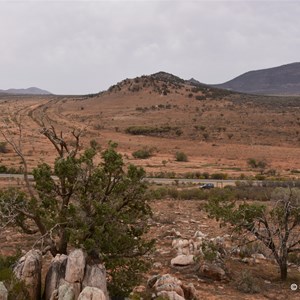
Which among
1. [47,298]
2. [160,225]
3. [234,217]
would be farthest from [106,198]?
[160,225]

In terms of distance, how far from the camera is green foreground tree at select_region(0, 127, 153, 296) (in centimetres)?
1075

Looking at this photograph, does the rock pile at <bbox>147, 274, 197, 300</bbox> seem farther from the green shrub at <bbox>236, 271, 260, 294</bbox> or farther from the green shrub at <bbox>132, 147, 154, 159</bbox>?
the green shrub at <bbox>132, 147, 154, 159</bbox>

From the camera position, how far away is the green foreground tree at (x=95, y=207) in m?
10.8

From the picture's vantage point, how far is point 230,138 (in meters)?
60.9

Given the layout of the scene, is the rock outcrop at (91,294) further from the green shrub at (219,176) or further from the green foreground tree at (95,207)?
the green shrub at (219,176)

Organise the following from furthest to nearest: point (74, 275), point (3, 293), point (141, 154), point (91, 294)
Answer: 1. point (141, 154)
2. point (74, 275)
3. point (3, 293)
4. point (91, 294)

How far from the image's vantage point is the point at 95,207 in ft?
34.4

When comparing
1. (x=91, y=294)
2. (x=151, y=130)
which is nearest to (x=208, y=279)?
(x=91, y=294)

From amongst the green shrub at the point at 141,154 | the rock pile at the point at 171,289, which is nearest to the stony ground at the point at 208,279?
the rock pile at the point at 171,289

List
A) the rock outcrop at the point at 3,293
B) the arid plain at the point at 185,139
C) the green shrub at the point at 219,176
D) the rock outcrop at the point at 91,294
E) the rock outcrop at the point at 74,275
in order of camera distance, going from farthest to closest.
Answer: the green shrub at the point at 219,176 → the arid plain at the point at 185,139 → the rock outcrop at the point at 74,275 → the rock outcrop at the point at 3,293 → the rock outcrop at the point at 91,294

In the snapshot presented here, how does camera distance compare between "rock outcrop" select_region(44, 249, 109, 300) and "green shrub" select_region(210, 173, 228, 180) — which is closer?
"rock outcrop" select_region(44, 249, 109, 300)

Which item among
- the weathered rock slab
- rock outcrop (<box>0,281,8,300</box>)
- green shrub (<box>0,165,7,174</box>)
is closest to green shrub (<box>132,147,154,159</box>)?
green shrub (<box>0,165,7,174</box>)

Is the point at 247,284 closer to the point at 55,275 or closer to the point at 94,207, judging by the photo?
the point at 94,207

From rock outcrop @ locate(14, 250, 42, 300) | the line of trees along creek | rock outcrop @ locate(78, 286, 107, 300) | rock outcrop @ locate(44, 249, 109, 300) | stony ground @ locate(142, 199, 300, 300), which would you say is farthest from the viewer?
stony ground @ locate(142, 199, 300, 300)
